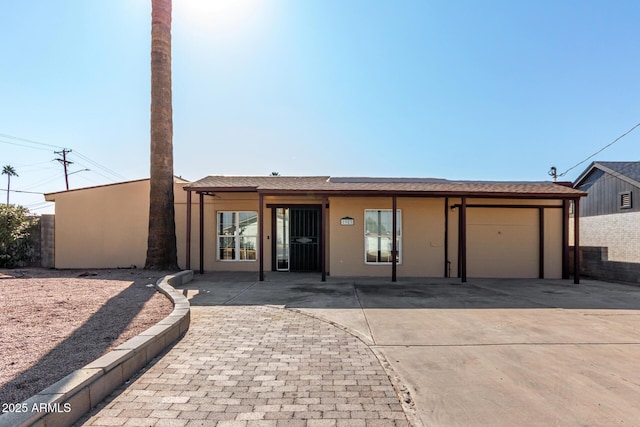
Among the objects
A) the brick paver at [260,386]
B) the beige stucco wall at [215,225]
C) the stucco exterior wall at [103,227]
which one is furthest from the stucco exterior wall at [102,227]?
the brick paver at [260,386]

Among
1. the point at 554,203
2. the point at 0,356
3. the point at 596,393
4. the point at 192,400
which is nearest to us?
the point at 192,400

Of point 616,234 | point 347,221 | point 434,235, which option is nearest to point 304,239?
point 347,221

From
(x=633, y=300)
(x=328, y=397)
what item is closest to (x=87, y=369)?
(x=328, y=397)

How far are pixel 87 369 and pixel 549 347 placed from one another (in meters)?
5.38

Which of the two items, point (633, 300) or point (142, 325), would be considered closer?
point (142, 325)

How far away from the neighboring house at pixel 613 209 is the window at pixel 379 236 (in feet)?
39.6

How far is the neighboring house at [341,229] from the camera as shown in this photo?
11.1 meters

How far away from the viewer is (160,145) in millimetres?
10875

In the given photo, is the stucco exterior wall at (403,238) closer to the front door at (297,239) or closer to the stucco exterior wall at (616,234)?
the front door at (297,239)

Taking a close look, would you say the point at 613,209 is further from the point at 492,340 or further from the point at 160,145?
the point at 160,145

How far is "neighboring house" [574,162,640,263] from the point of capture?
52.6 feet

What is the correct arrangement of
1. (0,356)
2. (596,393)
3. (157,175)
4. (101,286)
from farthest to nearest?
(157,175)
(101,286)
(0,356)
(596,393)

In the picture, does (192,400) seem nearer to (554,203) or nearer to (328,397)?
(328,397)

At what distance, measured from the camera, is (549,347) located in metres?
4.58
